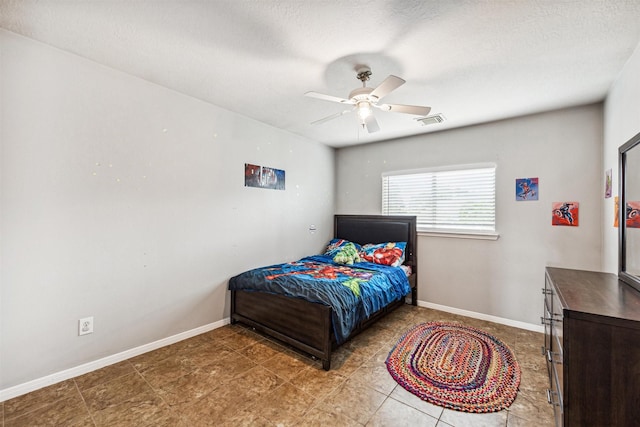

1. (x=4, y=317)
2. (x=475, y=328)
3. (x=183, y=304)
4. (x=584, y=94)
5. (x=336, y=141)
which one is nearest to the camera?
(x=4, y=317)

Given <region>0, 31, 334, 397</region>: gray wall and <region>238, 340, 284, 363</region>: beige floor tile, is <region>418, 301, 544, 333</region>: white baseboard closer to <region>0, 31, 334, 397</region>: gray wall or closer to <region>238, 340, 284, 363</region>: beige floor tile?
<region>238, 340, 284, 363</region>: beige floor tile

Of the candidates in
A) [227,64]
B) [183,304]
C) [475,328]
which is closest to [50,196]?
[183,304]

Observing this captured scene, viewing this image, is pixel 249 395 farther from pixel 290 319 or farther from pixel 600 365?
pixel 600 365

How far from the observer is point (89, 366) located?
87.7 inches

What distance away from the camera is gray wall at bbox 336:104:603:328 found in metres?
2.89

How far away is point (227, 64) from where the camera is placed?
2234 mm

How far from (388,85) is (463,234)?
8.00ft

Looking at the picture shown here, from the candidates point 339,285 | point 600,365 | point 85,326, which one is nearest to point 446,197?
point 339,285

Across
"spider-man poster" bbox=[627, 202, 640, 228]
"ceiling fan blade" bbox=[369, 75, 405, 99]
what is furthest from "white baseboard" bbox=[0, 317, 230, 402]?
"spider-man poster" bbox=[627, 202, 640, 228]

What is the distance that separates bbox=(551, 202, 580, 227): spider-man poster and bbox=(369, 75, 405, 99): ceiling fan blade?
7.94ft

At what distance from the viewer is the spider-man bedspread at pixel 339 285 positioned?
2420 millimetres

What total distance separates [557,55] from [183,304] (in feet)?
12.5

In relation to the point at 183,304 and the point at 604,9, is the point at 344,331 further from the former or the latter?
the point at 604,9

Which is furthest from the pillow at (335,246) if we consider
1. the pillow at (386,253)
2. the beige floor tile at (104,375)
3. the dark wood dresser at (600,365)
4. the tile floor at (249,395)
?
the dark wood dresser at (600,365)
